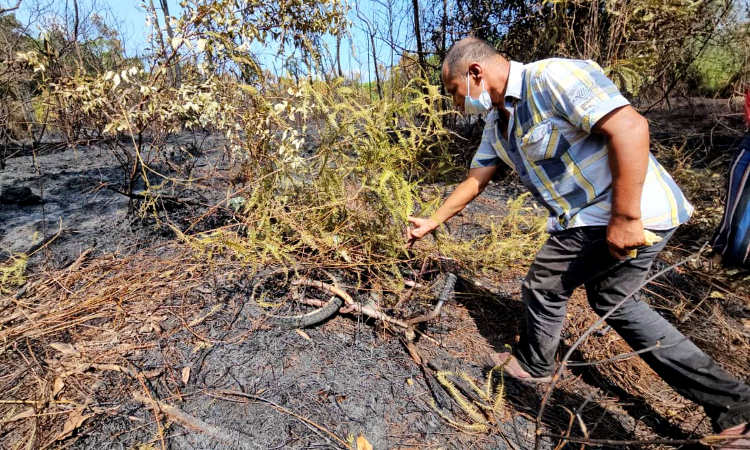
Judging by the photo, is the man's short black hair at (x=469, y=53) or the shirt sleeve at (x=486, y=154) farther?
the shirt sleeve at (x=486, y=154)

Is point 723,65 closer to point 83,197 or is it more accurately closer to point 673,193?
point 673,193

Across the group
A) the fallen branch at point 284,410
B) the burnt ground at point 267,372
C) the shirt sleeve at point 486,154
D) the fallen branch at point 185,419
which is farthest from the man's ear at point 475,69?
the fallen branch at point 185,419

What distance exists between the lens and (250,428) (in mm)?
1598

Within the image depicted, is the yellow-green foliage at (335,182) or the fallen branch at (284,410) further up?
the yellow-green foliage at (335,182)

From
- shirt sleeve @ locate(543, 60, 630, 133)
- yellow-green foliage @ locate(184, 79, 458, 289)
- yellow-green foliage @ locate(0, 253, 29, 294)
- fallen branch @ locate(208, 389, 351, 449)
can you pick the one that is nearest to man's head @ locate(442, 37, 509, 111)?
shirt sleeve @ locate(543, 60, 630, 133)

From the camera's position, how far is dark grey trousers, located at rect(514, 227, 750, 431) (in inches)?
58.8

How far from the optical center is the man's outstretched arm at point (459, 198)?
208 centimetres

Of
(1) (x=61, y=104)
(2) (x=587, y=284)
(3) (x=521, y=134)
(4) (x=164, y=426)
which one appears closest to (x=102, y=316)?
(4) (x=164, y=426)

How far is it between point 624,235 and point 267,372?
175cm

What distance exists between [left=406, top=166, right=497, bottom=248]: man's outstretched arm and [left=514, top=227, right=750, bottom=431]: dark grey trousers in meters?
0.52

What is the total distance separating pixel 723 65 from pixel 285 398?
9.84 metres

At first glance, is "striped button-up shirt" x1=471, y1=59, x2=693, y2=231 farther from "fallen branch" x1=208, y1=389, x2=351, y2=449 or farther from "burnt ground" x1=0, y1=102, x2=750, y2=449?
"fallen branch" x1=208, y1=389, x2=351, y2=449

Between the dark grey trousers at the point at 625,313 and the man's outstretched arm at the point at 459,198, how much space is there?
52 centimetres

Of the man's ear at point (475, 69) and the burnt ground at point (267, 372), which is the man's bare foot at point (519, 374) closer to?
the burnt ground at point (267, 372)
